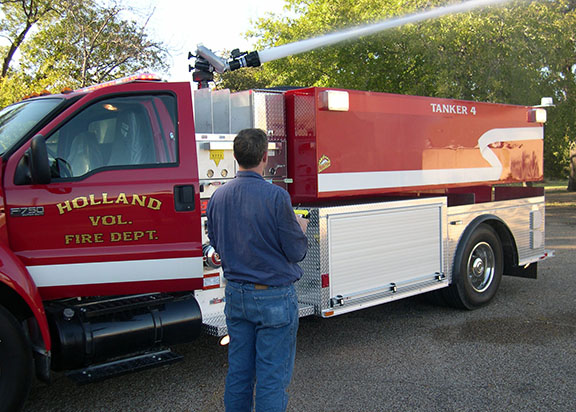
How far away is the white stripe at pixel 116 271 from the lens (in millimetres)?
3793

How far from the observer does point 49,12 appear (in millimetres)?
17656

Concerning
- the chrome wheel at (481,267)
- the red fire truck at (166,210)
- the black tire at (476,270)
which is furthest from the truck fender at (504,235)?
the red fire truck at (166,210)

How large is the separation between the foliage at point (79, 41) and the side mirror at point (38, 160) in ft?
41.5

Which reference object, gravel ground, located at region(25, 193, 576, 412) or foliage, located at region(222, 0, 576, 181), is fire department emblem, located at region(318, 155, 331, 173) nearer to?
gravel ground, located at region(25, 193, 576, 412)

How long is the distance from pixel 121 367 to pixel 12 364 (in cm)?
71

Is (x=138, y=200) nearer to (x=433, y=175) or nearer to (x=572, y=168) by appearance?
(x=433, y=175)

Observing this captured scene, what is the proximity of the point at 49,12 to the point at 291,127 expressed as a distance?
15690 millimetres

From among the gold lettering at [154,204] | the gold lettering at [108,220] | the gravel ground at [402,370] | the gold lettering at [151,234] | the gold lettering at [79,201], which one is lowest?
the gravel ground at [402,370]

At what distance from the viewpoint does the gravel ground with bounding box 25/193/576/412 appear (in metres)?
4.07

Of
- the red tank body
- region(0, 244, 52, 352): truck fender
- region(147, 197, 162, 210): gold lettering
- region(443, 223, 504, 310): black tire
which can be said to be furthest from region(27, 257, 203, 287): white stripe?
region(443, 223, 504, 310): black tire

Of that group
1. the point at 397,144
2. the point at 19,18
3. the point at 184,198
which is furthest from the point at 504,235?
the point at 19,18

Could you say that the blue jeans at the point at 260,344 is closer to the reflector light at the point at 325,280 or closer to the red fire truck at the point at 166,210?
the red fire truck at the point at 166,210

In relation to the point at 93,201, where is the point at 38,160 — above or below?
above

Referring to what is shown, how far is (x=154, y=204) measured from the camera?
13.3ft
